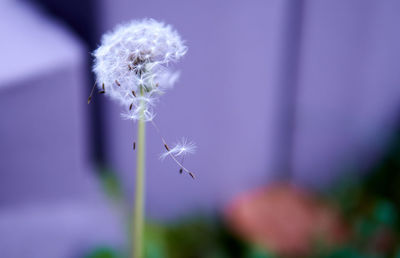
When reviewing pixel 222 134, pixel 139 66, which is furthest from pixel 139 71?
pixel 222 134

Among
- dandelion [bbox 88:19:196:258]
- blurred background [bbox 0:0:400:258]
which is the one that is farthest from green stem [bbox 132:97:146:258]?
blurred background [bbox 0:0:400:258]

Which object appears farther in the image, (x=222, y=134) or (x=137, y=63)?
(x=222, y=134)

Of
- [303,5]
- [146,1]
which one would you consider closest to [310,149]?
[303,5]

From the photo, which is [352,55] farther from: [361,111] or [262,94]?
[262,94]

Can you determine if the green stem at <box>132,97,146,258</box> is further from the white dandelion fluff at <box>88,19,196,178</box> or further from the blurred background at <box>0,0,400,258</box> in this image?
the blurred background at <box>0,0,400,258</box>

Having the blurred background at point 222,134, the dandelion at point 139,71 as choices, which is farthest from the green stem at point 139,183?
the blurred background at point 222,134

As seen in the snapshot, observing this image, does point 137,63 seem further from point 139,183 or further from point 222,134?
point 222,134
